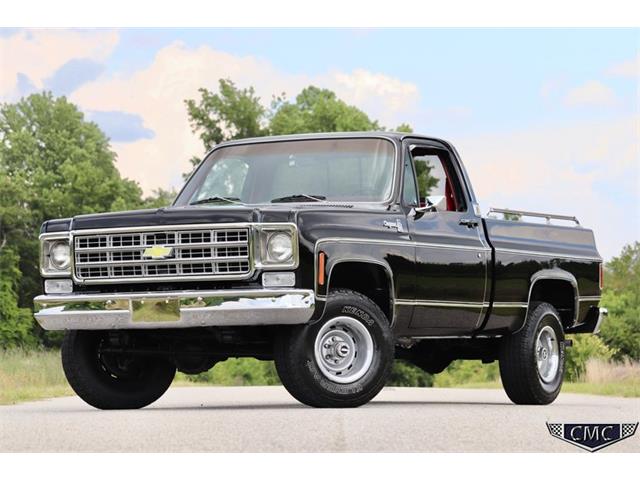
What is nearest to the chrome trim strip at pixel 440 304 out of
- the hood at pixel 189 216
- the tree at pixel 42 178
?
the hood at pixel 189 216

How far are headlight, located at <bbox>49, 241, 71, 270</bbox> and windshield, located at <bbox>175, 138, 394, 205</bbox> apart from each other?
62.0 inches

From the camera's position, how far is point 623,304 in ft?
136

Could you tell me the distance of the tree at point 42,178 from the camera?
4438 cm

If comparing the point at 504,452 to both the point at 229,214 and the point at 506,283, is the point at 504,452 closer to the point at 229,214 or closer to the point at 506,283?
the point at 229,214

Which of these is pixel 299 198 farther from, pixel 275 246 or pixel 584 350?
pixel 584 350

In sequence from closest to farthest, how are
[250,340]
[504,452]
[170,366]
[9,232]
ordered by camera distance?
[504,452] → [250,340] → [170,366] → [9,232]

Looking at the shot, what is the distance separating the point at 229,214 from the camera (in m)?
11.8

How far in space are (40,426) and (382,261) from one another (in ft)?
10.5

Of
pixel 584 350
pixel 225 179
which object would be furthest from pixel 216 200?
pixel 584 350

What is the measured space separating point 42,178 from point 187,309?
4036 cm

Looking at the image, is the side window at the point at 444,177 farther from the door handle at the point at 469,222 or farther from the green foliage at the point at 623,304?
the green foliage at the point at 623,304

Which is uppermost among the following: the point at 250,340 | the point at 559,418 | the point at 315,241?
the point at 315,241

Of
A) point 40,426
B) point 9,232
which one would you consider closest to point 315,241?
point 40,426

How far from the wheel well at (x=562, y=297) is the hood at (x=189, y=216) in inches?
193
